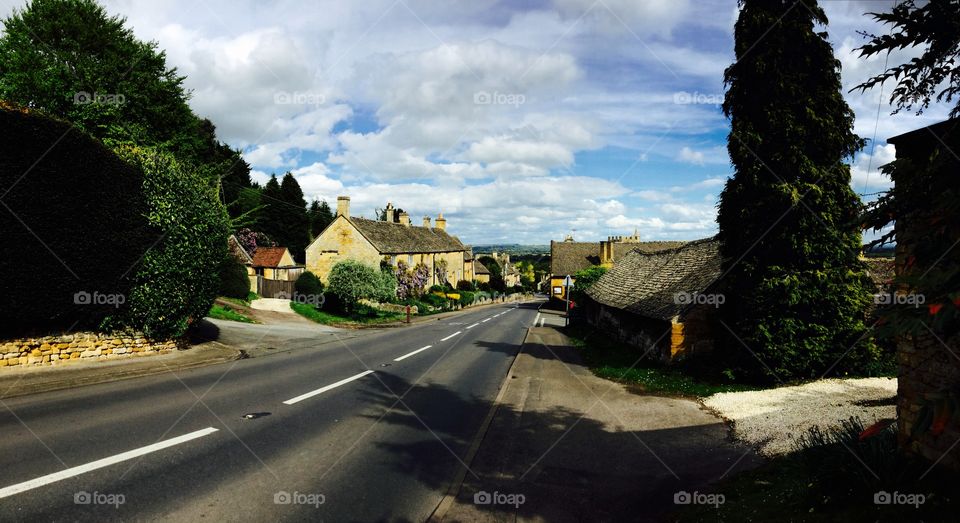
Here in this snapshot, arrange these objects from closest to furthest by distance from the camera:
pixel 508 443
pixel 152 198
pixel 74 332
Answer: pixel 508 443
pixel 74 332
pixel 152 198

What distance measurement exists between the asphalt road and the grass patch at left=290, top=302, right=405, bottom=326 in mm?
18163

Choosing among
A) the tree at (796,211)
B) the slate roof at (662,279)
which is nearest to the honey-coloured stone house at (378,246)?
the slate roof at (662,279)

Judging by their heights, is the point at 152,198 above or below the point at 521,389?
above

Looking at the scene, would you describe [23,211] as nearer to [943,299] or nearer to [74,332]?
[74,332]

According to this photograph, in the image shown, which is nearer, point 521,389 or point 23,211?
point 23,211

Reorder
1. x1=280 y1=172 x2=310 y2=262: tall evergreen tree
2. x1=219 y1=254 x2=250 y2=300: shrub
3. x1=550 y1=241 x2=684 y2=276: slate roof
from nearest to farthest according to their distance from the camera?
1. x1=219 y1=254 x2=250 y2=300: shrub
2. x1=550 y1=241 x2=684 y2=276: slate roof
3. x1=280 y1=172 x2=310 y2=262: tall evergreen tree

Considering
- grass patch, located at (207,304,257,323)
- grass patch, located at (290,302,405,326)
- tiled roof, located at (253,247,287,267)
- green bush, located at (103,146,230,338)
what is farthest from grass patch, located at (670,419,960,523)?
tiled roof, located at (253,247,287,267)

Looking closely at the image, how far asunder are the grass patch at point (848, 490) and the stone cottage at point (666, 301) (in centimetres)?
985

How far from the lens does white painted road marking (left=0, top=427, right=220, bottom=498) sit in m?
6.06

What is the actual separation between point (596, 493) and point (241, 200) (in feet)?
198

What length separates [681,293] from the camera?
17422mm

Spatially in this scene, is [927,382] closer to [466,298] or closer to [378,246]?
[378,246]

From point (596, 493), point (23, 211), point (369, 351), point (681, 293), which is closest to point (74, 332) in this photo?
point (23, 211)

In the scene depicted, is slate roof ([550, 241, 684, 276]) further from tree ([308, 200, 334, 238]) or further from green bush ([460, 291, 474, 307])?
tree ([308, 200, 334, 238])
